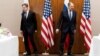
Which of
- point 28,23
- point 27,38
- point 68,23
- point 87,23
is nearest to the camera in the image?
point 68,23

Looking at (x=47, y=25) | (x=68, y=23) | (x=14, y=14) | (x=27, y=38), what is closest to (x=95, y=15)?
(x=68, y=23)

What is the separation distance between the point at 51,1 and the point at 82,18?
1209 millimetres

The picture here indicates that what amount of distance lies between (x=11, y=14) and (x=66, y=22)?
2.16m

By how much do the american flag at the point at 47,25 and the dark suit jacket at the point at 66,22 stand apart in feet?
1.67

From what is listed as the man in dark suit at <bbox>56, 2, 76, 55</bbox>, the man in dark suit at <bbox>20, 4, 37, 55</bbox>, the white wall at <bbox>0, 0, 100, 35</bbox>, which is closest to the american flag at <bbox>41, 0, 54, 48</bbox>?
the man in dark suit at <bbox>20, 4, 37, 55</bbox>

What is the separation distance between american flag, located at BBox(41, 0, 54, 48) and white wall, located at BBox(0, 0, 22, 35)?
105 centimetres

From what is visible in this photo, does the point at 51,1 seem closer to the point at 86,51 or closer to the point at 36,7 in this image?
the point at 36,7

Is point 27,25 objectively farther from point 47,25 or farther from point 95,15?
point 95,15

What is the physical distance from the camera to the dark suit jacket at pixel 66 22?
29.8 ft

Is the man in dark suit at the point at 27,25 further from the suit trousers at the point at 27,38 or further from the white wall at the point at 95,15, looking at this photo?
the white wall at the point at 95,15

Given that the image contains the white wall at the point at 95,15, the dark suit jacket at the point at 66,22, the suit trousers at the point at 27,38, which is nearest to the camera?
the dark suit jacket at the point at 66,22

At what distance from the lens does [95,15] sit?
33.1 ft

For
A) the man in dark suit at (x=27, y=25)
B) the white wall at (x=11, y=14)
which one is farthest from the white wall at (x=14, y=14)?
the man in dark suit at (x=27, y=25)

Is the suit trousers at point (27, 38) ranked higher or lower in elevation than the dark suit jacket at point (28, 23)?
lower
